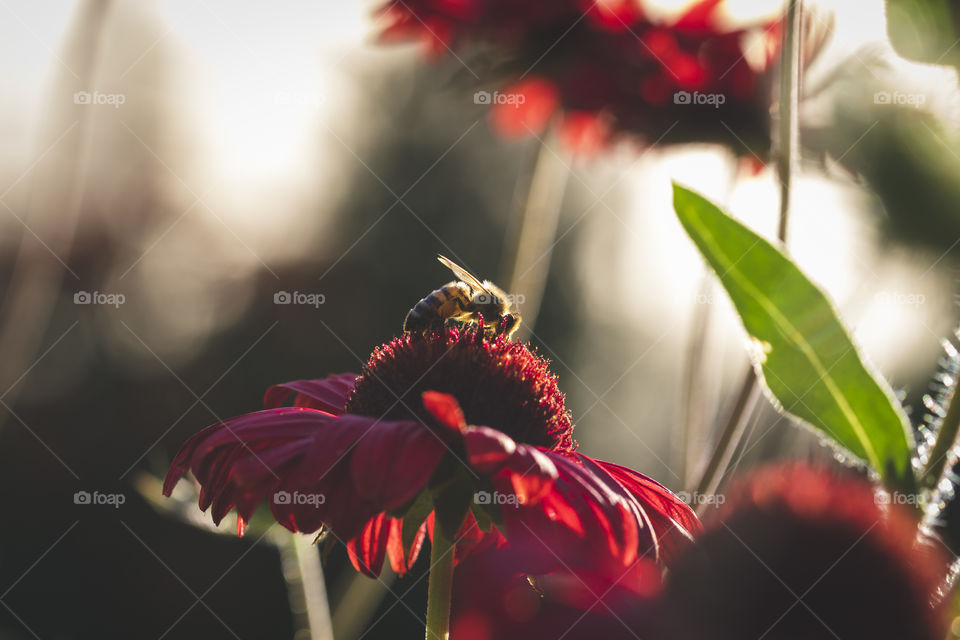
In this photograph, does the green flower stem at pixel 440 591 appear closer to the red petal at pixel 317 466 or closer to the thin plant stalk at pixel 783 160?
the red petal at pixel 317 466

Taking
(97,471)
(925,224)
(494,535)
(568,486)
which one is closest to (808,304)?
(568,486)

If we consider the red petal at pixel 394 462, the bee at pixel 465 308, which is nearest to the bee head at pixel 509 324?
the bee at pixel 465 308

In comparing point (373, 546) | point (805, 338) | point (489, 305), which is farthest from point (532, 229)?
point (805, 338)

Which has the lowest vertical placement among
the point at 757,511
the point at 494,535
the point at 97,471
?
the point at 97,471

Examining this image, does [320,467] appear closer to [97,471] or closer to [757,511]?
[757,511]

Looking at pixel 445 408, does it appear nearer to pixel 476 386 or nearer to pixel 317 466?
pixel 317 466
